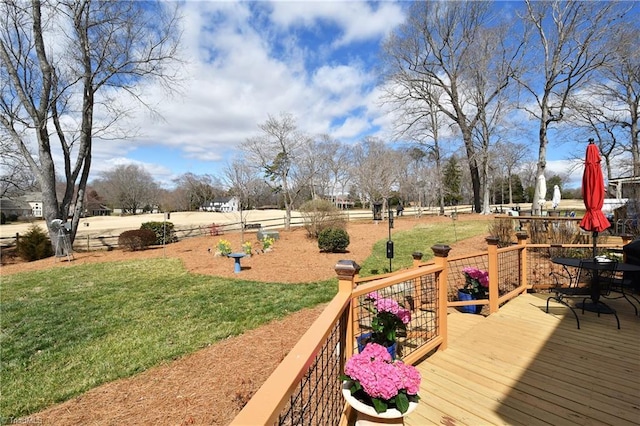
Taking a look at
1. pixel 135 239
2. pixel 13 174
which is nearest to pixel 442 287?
pixel 135 239

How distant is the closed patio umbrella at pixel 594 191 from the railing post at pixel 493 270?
145 cm

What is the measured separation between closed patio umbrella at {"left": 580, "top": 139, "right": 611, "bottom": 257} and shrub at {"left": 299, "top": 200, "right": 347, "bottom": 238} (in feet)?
31.6

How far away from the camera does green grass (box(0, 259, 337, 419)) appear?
11.4 ft

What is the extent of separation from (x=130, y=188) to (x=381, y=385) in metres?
67.2

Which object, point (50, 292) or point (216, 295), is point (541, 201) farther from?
point (50, 292)

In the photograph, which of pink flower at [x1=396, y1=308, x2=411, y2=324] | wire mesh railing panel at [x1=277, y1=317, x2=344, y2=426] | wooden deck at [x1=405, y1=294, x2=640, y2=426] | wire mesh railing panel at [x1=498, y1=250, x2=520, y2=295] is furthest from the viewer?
wire mesh railing panel at [x1=498, y1=250, x2=520, y2=295]

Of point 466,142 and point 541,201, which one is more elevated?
point 466,142

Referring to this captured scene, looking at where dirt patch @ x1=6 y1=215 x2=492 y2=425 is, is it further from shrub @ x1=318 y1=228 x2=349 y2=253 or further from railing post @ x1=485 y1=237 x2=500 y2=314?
shrub @ x1=318 y1=228 x2=349 y2=253

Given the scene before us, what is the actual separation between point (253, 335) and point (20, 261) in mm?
13323

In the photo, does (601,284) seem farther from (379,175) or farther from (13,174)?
(379,175)

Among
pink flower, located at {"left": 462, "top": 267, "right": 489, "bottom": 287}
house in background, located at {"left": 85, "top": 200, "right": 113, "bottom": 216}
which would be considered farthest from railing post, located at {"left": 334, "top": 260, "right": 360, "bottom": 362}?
house in background, located at {"left": 85, "top": 200, "right": 113, "bottom": 216}

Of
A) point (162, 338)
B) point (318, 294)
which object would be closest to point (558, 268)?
point (318, 294)

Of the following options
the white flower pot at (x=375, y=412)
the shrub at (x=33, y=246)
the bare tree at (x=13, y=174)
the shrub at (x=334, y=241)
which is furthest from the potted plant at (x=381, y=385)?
the bare tree at (x=13, y=174)

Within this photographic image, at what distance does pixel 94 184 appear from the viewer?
64.8 m
